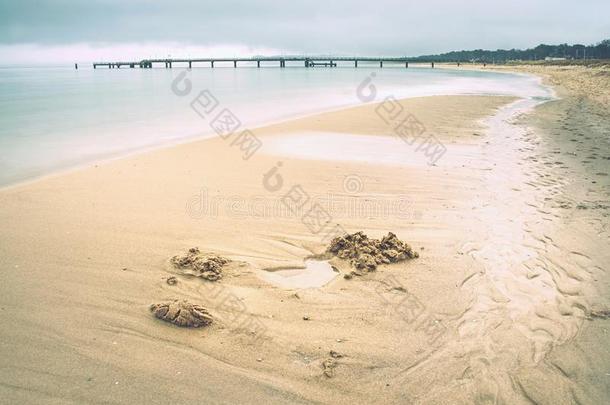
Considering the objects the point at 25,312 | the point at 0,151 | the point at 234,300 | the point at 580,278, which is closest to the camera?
the point at 25,312

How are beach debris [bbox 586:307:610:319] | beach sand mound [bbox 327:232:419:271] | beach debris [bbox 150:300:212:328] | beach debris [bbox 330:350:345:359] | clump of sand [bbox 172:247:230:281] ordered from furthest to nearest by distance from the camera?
beach sand mound [bbox 327:232:419:271] → clump of sand [bbox 172:247:230:281] → beach debris [bbox 586:307:610:319] → beach debris [bbox 150:300:212:328] → beach debris [bbox 330:350:345:359]

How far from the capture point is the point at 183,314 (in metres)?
3.50

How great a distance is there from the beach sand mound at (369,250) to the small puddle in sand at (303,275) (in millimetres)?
264

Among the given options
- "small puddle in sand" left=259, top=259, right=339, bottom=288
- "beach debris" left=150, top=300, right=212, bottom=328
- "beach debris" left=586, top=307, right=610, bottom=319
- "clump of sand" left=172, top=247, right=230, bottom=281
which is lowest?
"beach debris" left=586, top=307, right=610, bottom=319

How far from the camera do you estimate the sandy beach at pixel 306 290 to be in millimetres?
2922

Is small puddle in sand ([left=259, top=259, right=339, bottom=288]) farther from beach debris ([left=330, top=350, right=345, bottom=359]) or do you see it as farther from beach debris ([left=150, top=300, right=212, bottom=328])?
beach debris ([left=330, top=350, right=345, bottom=359])

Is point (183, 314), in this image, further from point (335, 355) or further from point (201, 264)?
point (335, 355)

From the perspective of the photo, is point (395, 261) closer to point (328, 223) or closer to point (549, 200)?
point (328, 223)

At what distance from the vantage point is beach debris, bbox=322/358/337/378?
299 centimetres

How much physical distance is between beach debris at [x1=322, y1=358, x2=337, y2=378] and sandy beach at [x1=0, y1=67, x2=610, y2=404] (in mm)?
12

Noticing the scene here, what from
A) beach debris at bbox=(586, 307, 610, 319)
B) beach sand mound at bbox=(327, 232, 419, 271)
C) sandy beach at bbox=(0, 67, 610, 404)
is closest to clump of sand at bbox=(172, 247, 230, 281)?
sandy beach at bbox=(0, 67, 610, 404)

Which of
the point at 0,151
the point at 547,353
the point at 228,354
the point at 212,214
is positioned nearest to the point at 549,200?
the point at 547,353

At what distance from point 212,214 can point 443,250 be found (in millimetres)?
3181

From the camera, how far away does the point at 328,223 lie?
5.80 m
